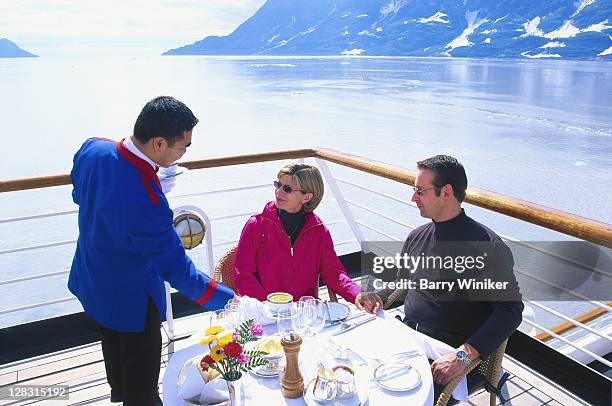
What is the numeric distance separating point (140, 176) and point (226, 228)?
5.73 metres

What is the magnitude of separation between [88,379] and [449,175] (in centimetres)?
176

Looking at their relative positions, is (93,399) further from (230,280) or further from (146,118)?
(146,118)

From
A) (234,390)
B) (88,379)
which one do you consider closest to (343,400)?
(234,390)

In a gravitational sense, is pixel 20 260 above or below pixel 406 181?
below

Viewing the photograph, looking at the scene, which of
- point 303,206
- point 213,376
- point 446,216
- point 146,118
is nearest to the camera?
point 213,376

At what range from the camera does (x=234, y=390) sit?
109 cm

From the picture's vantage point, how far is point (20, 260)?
18.0ft

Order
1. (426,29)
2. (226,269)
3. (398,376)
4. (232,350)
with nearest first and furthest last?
(232,350) < (398,376) < (226,269) < (426,29)

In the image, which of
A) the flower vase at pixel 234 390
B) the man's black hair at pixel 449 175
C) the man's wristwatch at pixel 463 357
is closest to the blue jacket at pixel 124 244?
the flower vase at pixel 234 390

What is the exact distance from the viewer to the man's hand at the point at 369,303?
165 centimetres

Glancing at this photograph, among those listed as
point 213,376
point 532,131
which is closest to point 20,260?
point 213,376

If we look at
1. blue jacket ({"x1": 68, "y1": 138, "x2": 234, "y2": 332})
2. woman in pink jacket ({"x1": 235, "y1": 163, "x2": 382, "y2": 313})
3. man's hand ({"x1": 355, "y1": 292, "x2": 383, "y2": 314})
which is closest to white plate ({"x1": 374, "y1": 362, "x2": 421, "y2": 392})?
man's hand ({"x1": 355, "y1": 292, "x2": 383, "y2": 314})

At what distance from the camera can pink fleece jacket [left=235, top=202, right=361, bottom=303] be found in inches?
74.9

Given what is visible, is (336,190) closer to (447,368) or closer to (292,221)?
(292,221)
